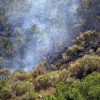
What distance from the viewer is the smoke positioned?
119ft

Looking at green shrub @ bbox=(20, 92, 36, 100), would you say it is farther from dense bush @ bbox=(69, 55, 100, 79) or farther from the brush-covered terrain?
dense bush @ bbox=(69, 55, 100, 79)

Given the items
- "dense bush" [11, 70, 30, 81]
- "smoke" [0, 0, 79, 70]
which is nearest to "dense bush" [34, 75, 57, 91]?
"dense bush" [11, 70, 30, 81]

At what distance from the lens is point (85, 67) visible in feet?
91.8

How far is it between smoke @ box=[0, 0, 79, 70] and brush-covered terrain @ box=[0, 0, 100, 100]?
3.22 ft

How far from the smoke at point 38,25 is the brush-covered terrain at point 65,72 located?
98cm

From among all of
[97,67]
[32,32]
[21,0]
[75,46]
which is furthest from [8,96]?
[21,0]

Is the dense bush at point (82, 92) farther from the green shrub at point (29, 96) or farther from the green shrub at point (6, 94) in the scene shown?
the green shrub at point (6, 94)

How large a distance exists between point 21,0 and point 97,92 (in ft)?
91.5

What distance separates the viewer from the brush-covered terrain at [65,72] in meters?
22.8

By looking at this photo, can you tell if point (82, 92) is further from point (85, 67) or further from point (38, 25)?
point (38, 25)

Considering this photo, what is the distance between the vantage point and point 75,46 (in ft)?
113

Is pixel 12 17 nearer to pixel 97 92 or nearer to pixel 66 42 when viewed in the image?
pixel 66 42

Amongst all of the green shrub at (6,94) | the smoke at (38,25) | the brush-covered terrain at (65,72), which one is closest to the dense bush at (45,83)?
the brush-covered terrain at (65,72)

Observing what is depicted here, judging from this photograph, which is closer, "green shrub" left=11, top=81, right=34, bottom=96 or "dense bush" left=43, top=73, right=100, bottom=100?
"dense bush" left=43, top=73, right=100, bottom=100
